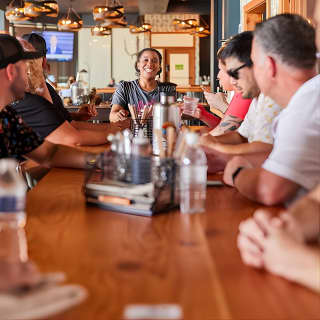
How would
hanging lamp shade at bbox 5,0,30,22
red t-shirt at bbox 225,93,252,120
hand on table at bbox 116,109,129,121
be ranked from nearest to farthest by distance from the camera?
red t-shirt at bbox 225,93,252,120 < hand on table at bbox 116,109,129,121 < hanging lamp shade at bbox 5,0,30,22

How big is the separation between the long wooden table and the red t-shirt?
179 centimetres

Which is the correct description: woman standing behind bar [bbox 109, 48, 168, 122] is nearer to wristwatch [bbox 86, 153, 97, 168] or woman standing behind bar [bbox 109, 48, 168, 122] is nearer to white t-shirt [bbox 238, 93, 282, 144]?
white t-shirt [bbox 238, 93, 282, 144]

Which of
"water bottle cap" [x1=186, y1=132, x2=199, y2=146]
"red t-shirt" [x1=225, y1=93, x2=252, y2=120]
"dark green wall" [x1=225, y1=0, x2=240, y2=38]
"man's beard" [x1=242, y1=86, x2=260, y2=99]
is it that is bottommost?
"water bottle cap" [x1=186, y1=132, x2=199, y2=146]

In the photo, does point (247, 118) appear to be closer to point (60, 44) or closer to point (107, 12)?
point (107, 12)

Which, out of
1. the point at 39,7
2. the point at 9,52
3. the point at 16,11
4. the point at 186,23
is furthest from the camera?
the point at 186,23

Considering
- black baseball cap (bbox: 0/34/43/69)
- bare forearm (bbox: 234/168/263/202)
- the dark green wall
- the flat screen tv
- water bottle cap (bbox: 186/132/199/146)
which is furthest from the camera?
the flat screen tv

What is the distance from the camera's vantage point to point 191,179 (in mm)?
1661

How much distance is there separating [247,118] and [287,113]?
136 centimetres

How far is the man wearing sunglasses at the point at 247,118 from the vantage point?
2.46 meters

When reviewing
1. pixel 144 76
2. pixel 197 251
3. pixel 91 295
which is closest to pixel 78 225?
pixel 197 251

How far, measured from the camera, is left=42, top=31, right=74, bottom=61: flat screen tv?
1712 cm

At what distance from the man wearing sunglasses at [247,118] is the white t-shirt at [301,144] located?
0.66 metres

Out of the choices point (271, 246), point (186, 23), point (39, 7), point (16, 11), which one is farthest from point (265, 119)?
point (186, 23)

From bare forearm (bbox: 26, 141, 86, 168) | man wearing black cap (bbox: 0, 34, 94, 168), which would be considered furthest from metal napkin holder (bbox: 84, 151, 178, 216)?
bare forearm (bbox: 26, 141, 86, 168)
